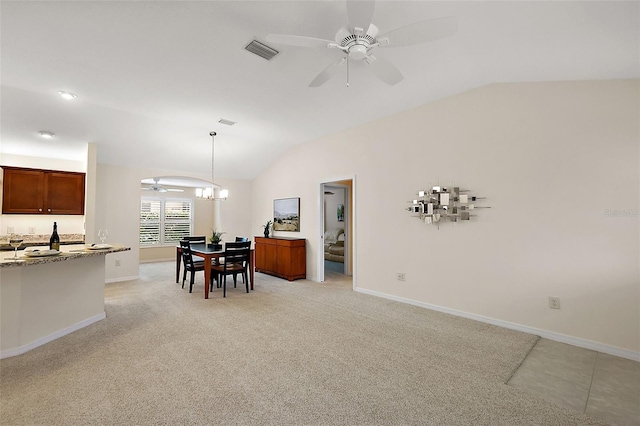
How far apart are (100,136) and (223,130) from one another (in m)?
2.04

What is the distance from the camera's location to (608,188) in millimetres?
2936

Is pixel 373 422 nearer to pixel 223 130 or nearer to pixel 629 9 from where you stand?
pixel 629 9

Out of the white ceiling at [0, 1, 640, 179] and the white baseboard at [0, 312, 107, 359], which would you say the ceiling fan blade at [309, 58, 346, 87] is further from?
the white baseboard at [0, 312, 107, 359]

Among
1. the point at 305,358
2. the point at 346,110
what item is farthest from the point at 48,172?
the point at 305,358

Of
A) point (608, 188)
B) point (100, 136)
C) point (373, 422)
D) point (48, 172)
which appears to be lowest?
point (373, 422)

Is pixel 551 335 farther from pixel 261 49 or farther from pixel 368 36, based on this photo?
pixel 261 49

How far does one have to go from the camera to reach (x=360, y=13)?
196 cm

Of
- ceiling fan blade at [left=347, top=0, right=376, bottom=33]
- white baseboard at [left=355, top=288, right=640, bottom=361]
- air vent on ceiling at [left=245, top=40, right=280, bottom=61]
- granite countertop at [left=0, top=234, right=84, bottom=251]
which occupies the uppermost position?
air vent on ceiling at [left=245, top=40, right=280, bottom=61]

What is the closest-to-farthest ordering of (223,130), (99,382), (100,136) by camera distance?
(99,382) < (100,136) < (223,130)

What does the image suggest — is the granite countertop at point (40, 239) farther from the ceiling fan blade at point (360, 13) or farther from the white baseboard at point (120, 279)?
the ceiling fan blade at point (360, 13)

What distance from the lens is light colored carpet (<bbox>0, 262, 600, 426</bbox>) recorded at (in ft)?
6.34

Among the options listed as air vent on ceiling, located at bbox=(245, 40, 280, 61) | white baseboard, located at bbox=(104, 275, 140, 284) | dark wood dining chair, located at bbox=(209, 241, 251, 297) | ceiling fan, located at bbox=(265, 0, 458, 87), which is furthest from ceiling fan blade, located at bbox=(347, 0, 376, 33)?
white baseboard, located at bbox=(104, 275, 140, 284)

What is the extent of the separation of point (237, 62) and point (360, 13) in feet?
5.73

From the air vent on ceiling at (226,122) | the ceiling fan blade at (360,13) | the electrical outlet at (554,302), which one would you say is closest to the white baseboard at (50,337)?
the air vent on ceiling at (226,122)
